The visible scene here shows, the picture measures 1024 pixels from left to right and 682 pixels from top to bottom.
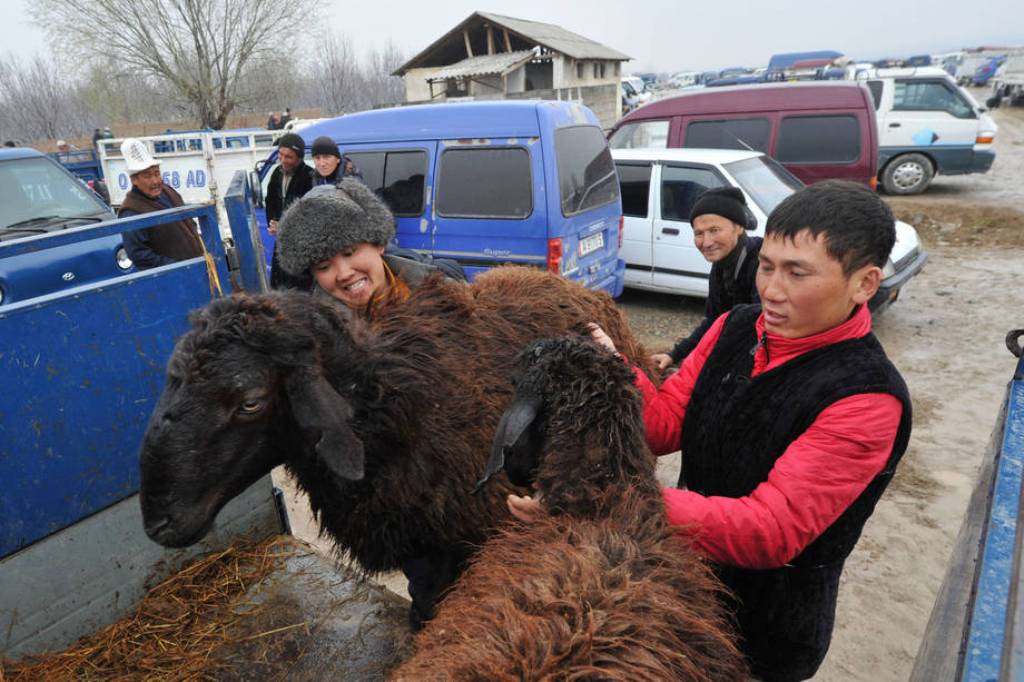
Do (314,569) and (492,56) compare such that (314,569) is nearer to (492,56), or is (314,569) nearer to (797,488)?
(797,488)

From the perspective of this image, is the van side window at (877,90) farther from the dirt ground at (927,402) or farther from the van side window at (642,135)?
the van side window at (642,135)

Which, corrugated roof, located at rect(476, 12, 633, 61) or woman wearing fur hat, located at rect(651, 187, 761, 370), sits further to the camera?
corrugated roof, located at rect(476, 12, 633, 61)

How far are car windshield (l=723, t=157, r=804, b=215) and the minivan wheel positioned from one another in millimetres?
8123

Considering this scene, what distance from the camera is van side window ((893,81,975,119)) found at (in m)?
13.1

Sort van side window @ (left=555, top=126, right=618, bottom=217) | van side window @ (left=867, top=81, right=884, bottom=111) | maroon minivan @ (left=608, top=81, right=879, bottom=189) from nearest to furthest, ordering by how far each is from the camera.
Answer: van side window @ (left=555, top=126, right=618, bottom=217)
maroon minivan @ (left=608, top=81, right=879, bottom=189)
van side window @ (left=867, top=81, right=884, bottom=111)

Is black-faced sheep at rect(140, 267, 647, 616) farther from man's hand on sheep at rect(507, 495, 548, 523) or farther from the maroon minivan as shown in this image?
the maroon minivan

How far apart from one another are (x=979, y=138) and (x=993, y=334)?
894 cm

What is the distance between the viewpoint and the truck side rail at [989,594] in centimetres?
106

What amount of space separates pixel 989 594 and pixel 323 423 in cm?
180

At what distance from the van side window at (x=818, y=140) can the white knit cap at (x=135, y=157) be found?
9.58 m

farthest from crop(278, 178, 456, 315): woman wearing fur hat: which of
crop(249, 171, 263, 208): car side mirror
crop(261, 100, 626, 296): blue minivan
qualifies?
crop(249, 171, 263, 208): car side mirror

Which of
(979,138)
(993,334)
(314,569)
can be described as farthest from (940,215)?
(314,569)

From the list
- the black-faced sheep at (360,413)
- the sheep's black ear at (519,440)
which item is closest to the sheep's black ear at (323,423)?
the black-faced sheep at (360,413)

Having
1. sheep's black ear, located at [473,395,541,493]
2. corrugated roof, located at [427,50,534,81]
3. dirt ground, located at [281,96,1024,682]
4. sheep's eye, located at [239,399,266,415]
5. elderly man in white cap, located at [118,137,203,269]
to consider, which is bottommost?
dirt ground, located at [281,96,1024,682]
